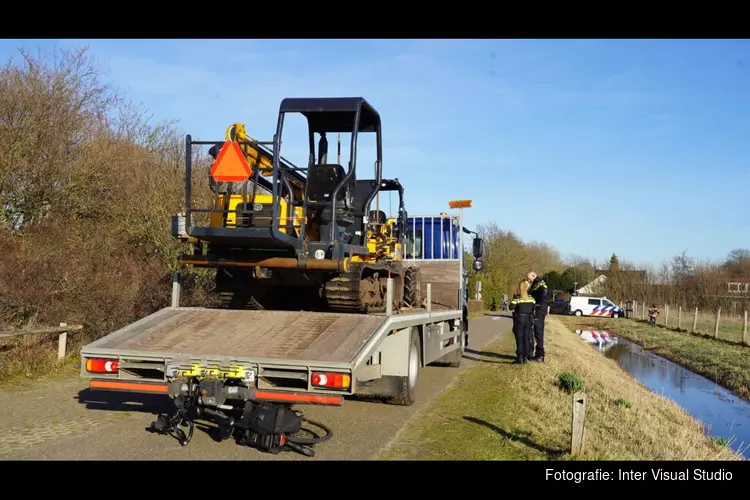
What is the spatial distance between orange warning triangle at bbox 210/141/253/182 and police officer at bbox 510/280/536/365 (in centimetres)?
707

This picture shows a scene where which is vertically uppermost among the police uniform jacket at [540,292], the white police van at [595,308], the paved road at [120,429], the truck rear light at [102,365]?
the police uniform jacket at [540,292]

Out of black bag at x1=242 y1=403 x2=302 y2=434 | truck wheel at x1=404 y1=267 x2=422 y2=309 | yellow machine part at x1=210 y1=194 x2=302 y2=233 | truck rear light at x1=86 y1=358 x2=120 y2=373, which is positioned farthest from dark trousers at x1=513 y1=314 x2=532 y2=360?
truck rear light at x1=86 y1=358 x2=120 y2=373

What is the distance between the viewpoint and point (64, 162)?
14.8m

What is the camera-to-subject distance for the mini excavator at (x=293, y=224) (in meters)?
7.26

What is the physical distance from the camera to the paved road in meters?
6.05

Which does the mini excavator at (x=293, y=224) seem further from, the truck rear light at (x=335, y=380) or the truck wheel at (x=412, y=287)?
the truck rear light at (x=335, y=380)

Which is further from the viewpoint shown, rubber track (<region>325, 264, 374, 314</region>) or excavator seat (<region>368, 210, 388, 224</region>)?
excavator seat (<region>368, 210, 388, 224</region>)

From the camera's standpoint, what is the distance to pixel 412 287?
1052 centimetres

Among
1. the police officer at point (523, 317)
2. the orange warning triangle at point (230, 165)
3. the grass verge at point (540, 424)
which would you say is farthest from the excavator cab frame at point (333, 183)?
the police officer at point (523, 317)

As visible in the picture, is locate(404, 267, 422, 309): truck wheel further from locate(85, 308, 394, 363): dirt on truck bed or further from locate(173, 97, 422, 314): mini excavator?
locate(85, 308, 394, 363): dirt on truck bed

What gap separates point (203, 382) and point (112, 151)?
12.1m

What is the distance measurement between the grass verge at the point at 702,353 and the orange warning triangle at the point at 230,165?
12498mm
